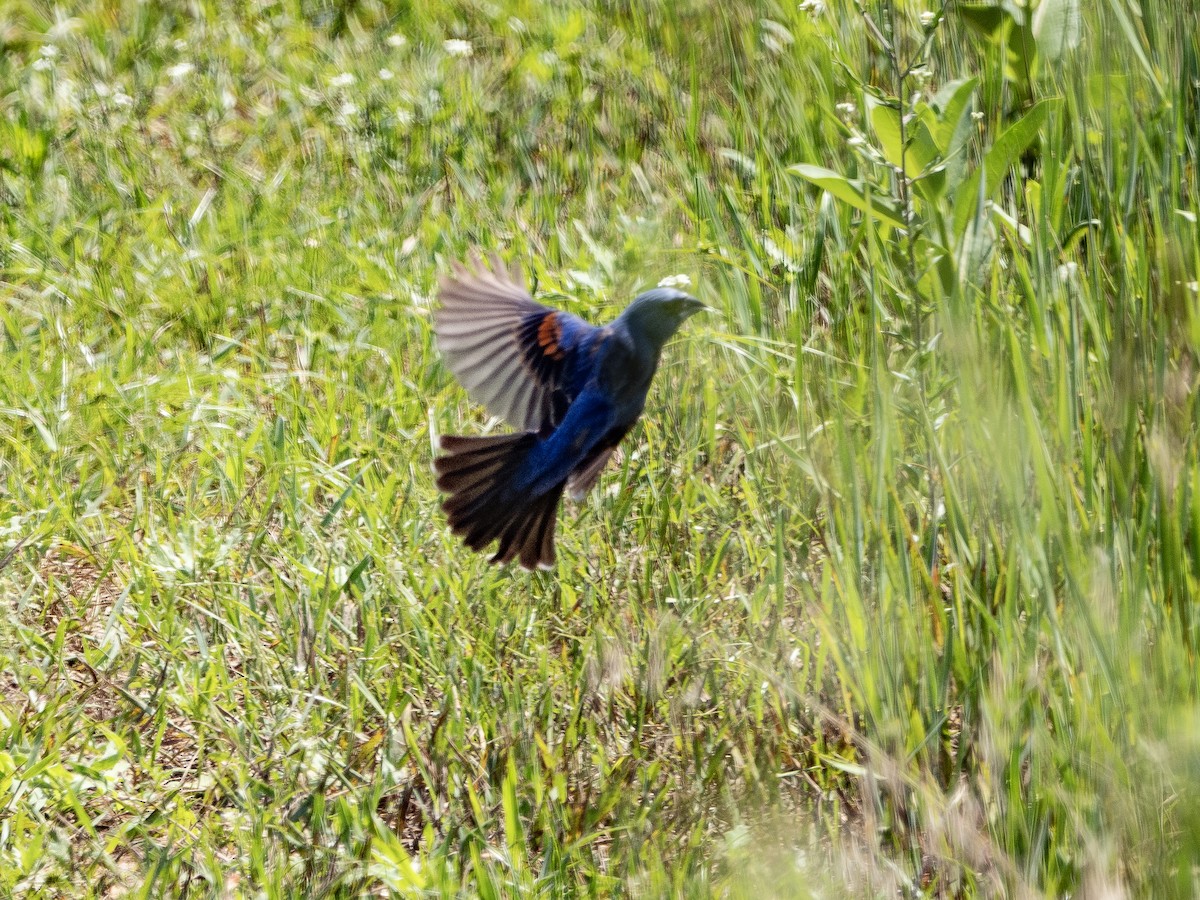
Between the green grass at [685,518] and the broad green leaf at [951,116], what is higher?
the broad green leaf at [951,116]

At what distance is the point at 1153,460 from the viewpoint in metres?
1.92

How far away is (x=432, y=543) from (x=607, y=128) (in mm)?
2514

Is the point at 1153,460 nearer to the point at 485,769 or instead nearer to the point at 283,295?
the point at 485,769

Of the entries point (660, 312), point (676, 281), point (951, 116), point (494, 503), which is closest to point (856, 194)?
point (951, 116)

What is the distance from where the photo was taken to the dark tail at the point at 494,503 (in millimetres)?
3000

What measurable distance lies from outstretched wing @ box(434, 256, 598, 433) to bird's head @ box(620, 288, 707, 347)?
25 centimetres

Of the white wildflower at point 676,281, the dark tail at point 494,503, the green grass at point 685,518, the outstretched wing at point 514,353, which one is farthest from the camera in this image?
the white wildflower at point 676,281

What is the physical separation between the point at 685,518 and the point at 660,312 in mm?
560

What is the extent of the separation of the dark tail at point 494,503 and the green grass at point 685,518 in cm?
13

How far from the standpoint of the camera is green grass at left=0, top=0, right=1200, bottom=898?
6.83ft

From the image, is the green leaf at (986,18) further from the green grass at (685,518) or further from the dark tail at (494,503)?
the dark tail at (494,503)

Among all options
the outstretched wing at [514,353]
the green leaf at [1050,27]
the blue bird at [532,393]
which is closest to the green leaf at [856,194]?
the blue bird at [532,393]

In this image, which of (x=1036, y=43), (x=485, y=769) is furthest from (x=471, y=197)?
(x=485, y=769)

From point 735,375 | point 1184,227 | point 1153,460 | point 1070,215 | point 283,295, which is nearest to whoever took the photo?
point 1153,460
